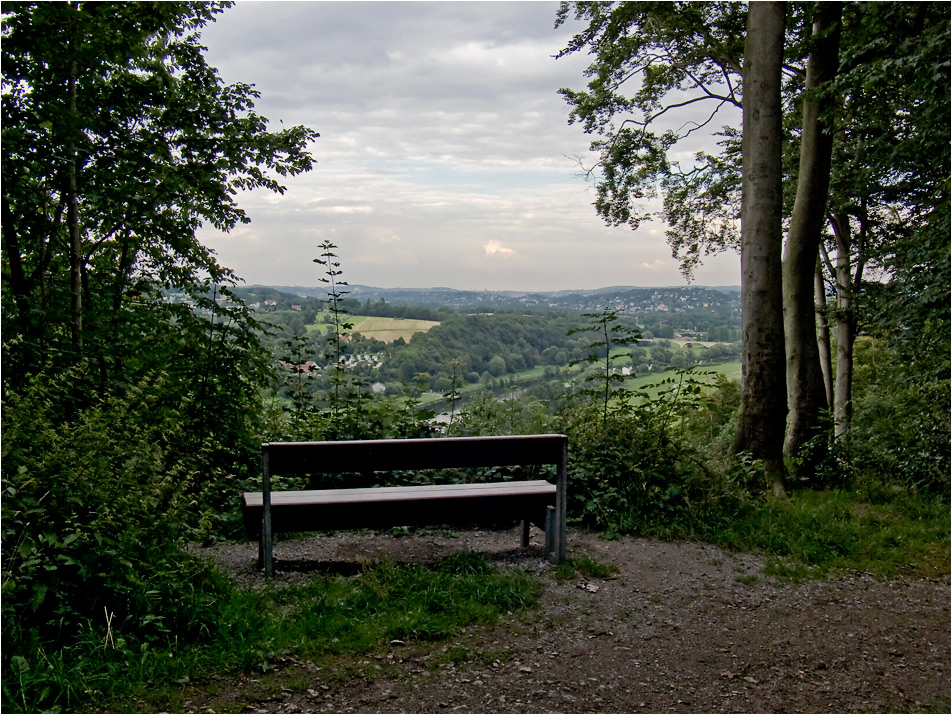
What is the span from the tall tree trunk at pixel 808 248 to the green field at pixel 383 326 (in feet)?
16.7

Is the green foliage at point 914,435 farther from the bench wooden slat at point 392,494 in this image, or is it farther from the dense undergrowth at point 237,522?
the bench wooden slat at point 392,494

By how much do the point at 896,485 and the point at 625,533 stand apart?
3.36 metres

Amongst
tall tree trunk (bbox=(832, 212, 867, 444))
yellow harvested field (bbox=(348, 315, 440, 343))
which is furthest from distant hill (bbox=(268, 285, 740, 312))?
tall tree trunk (bbox=(832, 212, 867, 444))

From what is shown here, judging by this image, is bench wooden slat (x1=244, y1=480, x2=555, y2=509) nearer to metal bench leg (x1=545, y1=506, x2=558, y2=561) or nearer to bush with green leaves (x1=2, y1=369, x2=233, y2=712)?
metal bench leg (x1=545, y1=506, x2=558, y2=561)

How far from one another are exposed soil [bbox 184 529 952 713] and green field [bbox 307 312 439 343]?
2.77 metres

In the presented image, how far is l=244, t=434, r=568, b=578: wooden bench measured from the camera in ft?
14.8

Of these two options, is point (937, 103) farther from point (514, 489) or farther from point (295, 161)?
point (295, 161)

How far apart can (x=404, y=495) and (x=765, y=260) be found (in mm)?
5007

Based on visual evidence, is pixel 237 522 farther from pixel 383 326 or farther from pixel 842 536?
pixel 842 536

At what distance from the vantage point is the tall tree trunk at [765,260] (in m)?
7.62

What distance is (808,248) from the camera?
28.6ft

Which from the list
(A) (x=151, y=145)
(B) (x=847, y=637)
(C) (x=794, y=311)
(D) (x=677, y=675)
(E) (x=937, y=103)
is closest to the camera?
(D) (x=677, y=675)

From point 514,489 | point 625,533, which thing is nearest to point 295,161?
point 514,489

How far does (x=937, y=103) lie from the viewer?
5.65 metres
